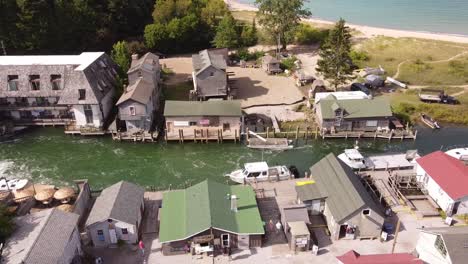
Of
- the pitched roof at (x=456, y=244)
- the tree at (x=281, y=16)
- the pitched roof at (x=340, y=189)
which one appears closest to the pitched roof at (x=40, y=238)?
the pitched roof at (x=340, y=189)

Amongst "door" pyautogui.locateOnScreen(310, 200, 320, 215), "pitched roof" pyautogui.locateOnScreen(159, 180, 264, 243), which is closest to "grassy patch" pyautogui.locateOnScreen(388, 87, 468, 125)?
"door" pyautogui.locateOnScreen(310, 200, 320, 215)

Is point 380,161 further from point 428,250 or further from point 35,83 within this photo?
point 35,83

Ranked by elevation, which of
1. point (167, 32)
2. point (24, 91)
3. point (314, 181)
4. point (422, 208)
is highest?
point (167, 32)

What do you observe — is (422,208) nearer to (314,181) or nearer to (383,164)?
(383,164)

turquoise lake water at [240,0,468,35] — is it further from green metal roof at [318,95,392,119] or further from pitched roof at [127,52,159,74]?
green metal roof at [318,95,392,119]

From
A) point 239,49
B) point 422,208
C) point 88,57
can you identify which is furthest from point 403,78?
point 88,57
